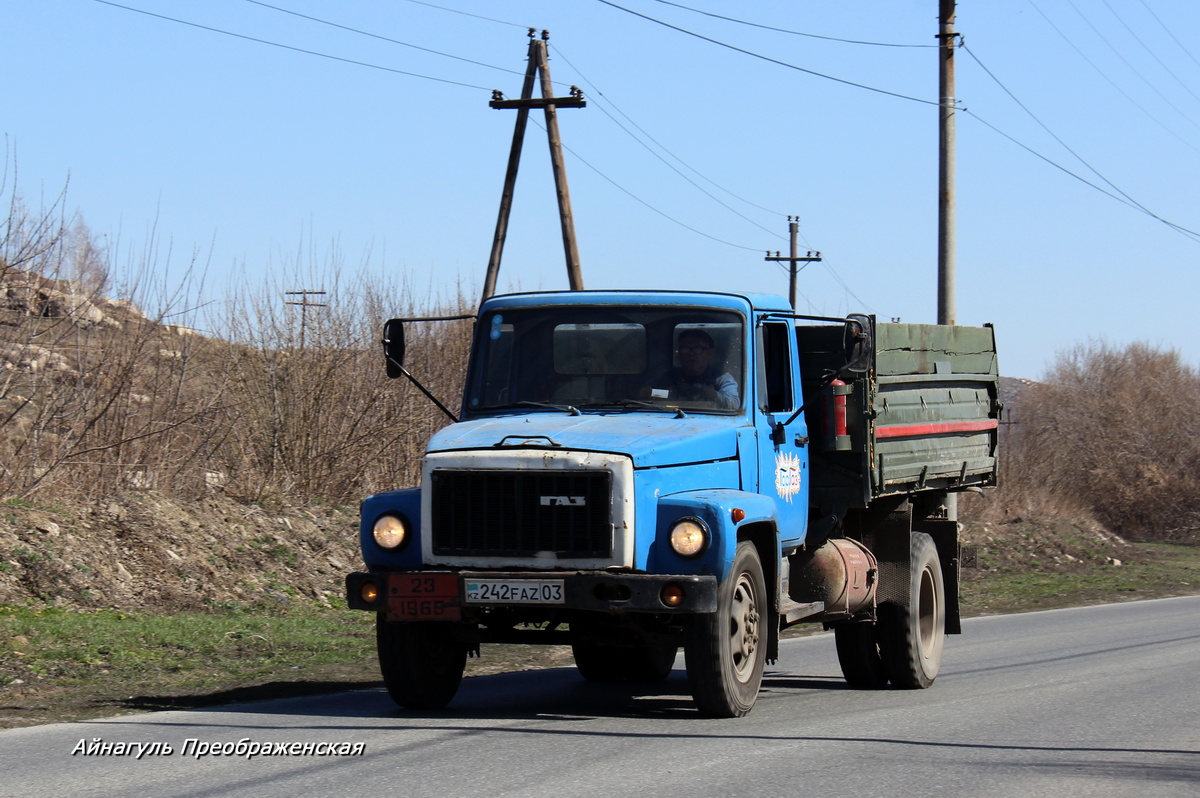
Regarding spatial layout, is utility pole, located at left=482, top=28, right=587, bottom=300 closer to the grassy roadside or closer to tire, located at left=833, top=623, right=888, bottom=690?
the grassy roadside

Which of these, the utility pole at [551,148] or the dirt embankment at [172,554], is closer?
the dirt embankment at [172,554]

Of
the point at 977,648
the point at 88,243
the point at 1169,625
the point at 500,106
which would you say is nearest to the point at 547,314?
the point at 977,648

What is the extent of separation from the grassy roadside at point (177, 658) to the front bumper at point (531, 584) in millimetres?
1787

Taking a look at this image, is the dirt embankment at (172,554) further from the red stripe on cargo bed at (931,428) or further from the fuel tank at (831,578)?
Answer: the red stripe on cargo bed at (931,428)

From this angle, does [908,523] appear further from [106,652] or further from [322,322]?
[322,322]

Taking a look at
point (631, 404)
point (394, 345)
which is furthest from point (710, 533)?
point (394, 345)

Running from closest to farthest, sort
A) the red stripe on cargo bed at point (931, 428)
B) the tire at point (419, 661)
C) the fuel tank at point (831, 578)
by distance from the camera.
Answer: the tire at point (419, 661) → the fuel tank at point (831, 578) → the red stripe on cargo bed at point (931, 428)

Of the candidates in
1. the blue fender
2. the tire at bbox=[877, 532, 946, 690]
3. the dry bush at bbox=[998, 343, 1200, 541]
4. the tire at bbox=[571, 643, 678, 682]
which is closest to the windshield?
the blue fender

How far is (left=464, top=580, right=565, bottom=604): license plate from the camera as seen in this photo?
302 inches

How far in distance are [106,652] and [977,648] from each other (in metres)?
8.04

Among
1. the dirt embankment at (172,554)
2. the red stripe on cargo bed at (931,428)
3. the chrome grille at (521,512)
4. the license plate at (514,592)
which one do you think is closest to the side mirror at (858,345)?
the red stripe on cargo bed at (931,428)

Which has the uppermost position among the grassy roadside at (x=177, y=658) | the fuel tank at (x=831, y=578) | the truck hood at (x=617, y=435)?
the truck hood at (x=617, y=435)

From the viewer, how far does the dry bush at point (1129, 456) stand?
42.4 metres

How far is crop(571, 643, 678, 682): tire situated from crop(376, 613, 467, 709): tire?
176cm
